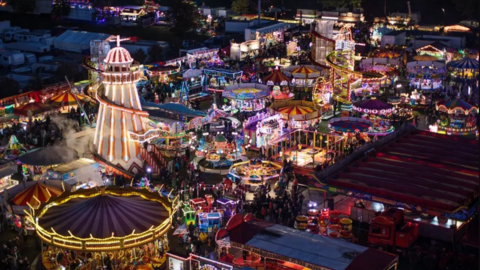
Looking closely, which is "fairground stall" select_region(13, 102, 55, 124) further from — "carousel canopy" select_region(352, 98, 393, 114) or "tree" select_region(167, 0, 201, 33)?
"tree" select_region(167, 0, 201, 33)

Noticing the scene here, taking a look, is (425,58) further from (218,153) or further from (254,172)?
(254,172)

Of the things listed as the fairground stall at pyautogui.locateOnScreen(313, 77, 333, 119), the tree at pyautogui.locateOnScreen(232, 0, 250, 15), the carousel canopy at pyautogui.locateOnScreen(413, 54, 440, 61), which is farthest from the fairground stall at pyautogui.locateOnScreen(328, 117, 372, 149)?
the tree at pyautogui.locateOnScreen(232, 0, 250, 15)

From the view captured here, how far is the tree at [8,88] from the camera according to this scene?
4766cm

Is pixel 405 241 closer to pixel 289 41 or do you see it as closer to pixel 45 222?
pixel 45 222

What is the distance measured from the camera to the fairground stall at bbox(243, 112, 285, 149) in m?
36.7

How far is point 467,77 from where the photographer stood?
173 ft

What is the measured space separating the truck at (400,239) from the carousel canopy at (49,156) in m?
14.1

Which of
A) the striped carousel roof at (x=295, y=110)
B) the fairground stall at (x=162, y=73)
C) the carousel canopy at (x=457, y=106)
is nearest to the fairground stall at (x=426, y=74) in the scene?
the carousel canopy at (x=457, y=106)

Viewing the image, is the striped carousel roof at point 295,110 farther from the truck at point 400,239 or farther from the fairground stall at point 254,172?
the truck at point 400,239

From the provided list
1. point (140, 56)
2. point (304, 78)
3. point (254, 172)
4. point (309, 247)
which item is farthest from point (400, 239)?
point (140, 56)

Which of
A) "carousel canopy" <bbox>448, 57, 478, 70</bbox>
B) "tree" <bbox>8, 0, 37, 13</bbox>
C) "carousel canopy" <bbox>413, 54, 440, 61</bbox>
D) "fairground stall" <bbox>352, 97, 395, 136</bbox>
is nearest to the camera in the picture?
"fairground stall" <bbox>352, 97, 395, 136</bbox>

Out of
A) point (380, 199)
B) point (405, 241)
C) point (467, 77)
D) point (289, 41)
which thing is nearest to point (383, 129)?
point (380, 199)

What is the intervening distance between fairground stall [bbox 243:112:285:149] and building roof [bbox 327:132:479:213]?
6.44 meters

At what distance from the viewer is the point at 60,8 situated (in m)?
82.6
